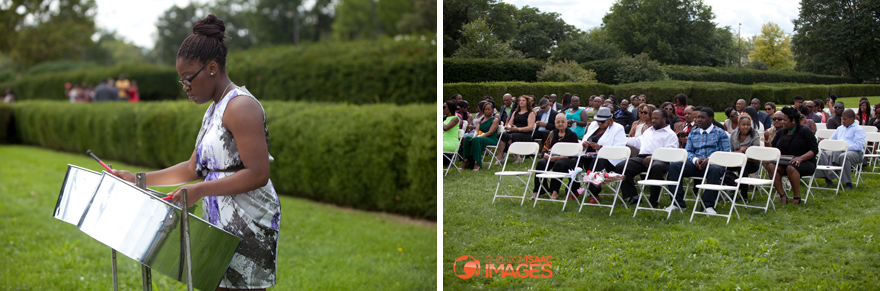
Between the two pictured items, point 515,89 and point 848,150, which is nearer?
point 848,150

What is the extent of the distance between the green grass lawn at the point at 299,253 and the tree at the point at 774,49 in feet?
9.97

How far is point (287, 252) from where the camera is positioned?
647cm

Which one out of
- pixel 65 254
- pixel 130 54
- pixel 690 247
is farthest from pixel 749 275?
pixel 130 54

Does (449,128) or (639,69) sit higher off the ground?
(639,69)

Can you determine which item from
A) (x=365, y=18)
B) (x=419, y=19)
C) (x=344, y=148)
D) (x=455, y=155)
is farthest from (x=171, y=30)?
(x=455, y=155)

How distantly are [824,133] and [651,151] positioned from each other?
96cm

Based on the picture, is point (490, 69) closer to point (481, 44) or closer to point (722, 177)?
point (481, 44)

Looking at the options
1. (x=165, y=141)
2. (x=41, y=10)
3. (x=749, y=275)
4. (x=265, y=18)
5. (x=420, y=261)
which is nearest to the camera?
(x=749, y=275)

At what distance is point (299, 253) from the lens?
646cm

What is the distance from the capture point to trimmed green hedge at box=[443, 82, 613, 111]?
4020 millimetres

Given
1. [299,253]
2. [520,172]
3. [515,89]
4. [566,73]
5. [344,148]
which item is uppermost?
[566,73]

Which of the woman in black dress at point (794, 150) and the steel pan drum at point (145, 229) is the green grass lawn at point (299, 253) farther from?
the steel pan drum at point (145, 229)

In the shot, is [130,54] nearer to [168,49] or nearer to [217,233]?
[168,49]

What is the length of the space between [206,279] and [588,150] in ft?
8.81
